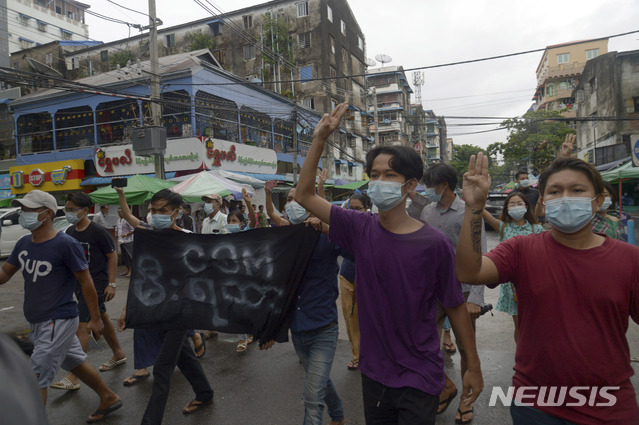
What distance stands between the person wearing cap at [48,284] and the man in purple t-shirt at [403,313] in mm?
2543

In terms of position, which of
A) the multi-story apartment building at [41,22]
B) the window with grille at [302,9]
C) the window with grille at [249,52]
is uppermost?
the multi-story apartment building at [41,22]

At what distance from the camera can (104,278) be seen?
187 inches

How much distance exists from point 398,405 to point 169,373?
2036 mm

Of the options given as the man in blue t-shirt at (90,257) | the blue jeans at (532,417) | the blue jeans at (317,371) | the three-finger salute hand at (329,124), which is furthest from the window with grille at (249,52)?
the blue jeans at (532,417)

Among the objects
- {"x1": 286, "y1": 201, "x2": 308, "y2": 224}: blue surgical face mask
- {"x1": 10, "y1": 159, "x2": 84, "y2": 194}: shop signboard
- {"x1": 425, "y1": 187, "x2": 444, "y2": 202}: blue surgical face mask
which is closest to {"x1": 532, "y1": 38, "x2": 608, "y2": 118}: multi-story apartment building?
{"x1": 10, "y1": 159, "x2": 84, "y2": 194}: shop signboard

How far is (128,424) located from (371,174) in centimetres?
301

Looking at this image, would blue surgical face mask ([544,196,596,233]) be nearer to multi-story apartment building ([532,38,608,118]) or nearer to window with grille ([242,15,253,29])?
window with grille ([242,15,253,29])

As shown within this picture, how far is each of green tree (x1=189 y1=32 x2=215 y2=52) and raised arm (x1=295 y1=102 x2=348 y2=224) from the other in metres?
34.5

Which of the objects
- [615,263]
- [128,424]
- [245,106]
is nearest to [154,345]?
[128,424]

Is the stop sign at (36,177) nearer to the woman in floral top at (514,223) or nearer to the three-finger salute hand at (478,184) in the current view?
the woman in floral top at (514,223)

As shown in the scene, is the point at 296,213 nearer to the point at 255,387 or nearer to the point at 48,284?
the point at 255,387

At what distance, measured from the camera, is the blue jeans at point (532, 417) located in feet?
5.77

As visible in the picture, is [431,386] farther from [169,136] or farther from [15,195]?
[15,195]

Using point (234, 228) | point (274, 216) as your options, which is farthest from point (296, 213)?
point (234, 228)
